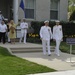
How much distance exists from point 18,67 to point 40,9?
14.4m

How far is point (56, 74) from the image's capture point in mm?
12258

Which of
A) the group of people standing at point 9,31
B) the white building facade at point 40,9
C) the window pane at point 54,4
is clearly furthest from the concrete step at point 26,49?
the window pane at point 54,4

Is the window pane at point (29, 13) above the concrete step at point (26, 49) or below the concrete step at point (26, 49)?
above

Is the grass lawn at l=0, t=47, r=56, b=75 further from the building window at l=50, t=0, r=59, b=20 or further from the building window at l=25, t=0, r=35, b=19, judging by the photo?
the building window at l=50, t=0, r=59, b=20

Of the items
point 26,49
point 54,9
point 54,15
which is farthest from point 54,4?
point 26,49

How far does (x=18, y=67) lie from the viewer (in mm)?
13469

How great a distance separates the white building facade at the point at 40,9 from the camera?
2703 cm

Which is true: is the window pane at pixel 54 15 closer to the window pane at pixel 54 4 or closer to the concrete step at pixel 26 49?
the window pane at pixel 54 4

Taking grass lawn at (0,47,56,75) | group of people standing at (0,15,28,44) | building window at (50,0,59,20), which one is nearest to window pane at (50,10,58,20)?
building window at (50,0,59,20)

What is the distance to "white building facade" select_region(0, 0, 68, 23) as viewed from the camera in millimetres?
27031

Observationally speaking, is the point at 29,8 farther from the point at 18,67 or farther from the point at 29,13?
the point at 18,67

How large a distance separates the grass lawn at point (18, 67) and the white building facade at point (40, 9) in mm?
11316

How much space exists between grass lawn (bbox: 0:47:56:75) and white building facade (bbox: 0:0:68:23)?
37.1 feet

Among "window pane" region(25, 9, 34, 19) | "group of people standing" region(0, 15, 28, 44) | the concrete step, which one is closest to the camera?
the concrete step
